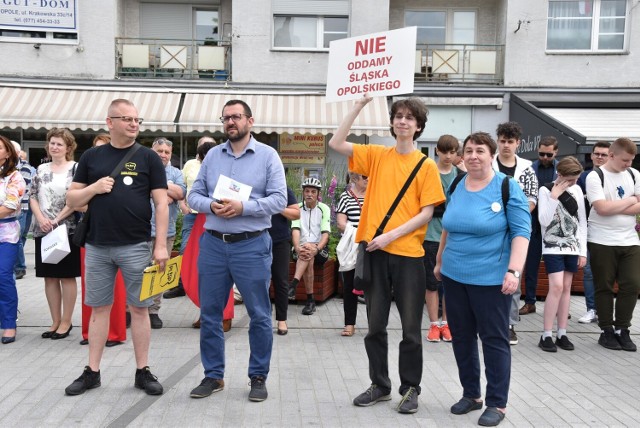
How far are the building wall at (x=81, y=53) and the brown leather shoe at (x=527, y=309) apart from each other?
42.0 feet

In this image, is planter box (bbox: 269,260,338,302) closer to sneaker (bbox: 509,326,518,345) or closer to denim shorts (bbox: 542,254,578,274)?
sneaker (bbox: 509,326,518,345)

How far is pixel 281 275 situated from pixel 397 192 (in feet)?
8.33

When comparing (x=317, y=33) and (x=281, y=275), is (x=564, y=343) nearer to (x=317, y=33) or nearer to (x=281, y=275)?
(x=281, y=275)

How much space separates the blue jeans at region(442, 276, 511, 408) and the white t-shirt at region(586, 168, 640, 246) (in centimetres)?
253

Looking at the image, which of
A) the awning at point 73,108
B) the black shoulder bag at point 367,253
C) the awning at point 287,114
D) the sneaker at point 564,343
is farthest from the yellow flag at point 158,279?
the awning at point 73,108

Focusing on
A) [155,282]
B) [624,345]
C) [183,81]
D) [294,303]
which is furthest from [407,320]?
[183,81]

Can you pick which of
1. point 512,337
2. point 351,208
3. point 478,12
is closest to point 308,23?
Result: point 478,12

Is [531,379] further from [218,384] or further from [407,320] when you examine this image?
[218,384]

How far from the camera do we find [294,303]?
817 centimetres

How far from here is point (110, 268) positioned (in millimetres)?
4664

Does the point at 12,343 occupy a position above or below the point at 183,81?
below

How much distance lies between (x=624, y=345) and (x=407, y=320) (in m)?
3.14

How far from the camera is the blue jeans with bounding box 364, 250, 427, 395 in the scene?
434 cm

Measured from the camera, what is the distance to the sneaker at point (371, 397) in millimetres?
4461
